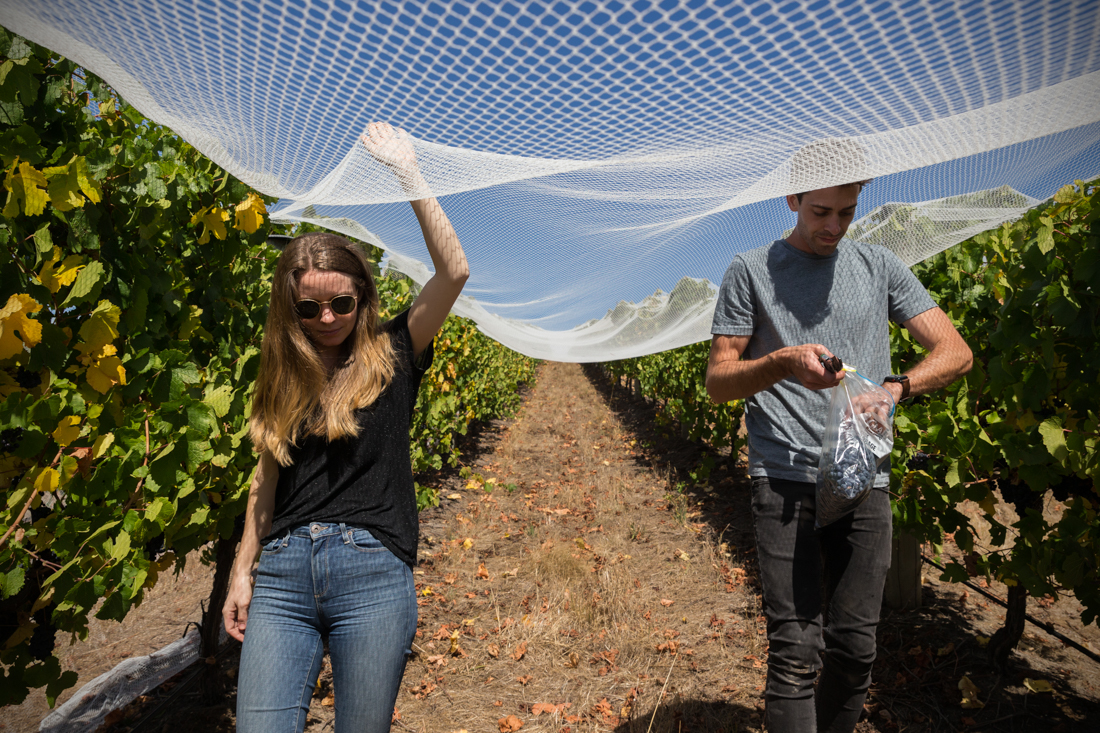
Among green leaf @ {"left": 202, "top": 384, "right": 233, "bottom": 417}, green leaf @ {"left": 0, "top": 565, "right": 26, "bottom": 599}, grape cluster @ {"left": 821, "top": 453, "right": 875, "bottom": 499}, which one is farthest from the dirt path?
green leaf @ {"left": 0, "top": 565, "right": 26, "bottom": 599}

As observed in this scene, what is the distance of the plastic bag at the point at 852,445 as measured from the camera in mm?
1675

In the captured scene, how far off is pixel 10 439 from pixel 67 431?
0.59 feet

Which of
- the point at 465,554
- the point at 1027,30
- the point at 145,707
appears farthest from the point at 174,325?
the point at 465,554

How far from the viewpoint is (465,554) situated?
486 cm

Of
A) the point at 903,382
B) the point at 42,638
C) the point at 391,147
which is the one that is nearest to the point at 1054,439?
the point at 903,382

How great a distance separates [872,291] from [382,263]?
3743 millimetres

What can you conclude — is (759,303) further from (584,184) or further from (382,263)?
(382,263)

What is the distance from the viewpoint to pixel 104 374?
5.29 ft

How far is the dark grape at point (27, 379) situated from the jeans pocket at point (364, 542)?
0.88 m

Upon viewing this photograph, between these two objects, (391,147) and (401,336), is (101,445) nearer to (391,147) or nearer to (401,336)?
(401,336)

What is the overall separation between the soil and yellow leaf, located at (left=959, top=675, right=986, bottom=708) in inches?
1.2

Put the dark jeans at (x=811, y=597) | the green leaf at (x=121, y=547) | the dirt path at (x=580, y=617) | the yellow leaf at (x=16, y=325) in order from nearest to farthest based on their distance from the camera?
the yellow leaf at (x=16, y=325)
the green leaf at (x=121, y=547)
the dark jeans at (x=811, y=597)
the dirt path at (x=580, y=617)

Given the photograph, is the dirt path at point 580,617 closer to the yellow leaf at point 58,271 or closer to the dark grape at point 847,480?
the dark grape at point 847,480

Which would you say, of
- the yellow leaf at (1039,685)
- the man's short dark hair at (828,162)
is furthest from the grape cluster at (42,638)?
the yellow leaf at (1039,685)
